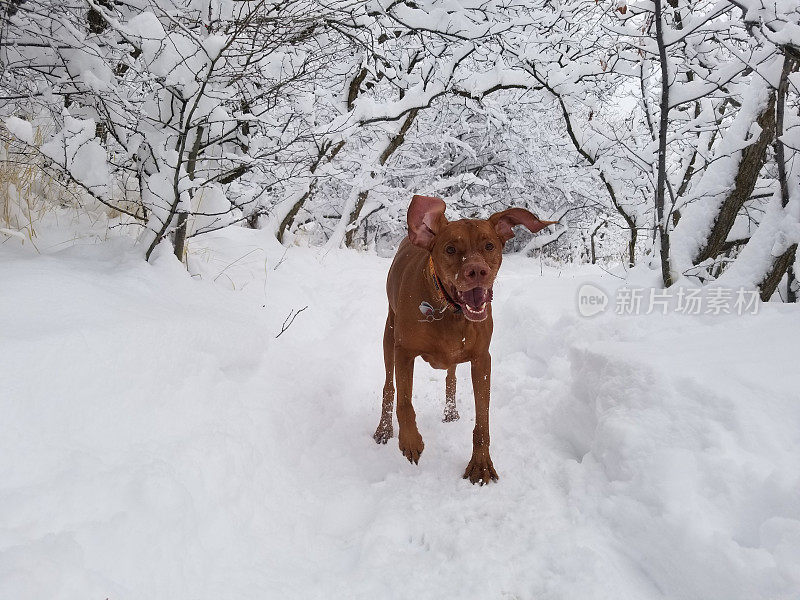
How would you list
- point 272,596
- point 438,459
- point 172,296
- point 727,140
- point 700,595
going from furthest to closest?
1. point 727,140
2. point 172,296
3. point 438,459
4. point 272,596
5. point 700,595

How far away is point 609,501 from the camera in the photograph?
202 cm

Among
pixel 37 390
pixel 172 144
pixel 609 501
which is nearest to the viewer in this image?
pixel 37 390

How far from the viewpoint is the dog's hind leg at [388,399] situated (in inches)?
118

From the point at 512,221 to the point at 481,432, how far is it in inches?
43.3

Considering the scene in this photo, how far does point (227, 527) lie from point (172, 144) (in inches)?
105

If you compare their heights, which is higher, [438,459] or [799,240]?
[799,240]

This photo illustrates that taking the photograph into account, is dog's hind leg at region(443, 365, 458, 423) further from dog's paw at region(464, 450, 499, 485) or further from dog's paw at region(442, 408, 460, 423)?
dog's paw at region(464, 450, 499, 485)

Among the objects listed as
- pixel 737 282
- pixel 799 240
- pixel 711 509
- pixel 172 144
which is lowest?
pixel 711 509

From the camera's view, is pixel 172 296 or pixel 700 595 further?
pixel 172 296

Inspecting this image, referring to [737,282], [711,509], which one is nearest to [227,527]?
[711,509]

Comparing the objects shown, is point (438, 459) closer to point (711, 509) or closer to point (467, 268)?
point (467, 268)

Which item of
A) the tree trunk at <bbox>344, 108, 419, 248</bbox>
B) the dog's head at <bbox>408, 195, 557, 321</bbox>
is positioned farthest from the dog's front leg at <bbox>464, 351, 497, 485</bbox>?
the tree trunk at <bbox>344, 108, 419, 248</bbox>

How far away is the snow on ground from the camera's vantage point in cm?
158

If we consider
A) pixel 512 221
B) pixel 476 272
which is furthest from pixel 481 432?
pixel 512 221
